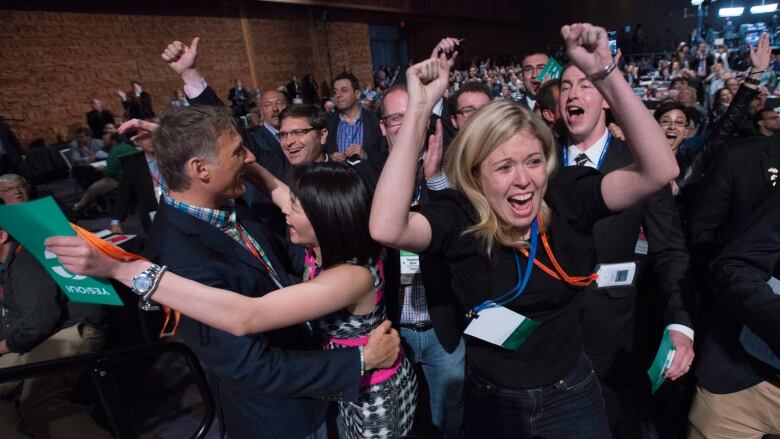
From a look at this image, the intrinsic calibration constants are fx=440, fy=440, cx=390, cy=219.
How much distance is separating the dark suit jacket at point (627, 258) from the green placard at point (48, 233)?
1.64 metres

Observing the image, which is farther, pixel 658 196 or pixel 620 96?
pixel 658 196

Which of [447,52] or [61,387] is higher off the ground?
[447,52]

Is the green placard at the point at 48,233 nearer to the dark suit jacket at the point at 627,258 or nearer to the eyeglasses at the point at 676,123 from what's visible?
the dark suit jacket at the point at 627,258

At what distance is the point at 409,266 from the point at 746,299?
1062mm

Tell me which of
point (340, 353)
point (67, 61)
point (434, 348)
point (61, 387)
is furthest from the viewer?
point (67, 61)

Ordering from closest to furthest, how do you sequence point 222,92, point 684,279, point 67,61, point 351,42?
point 684,279
point 67,61
point 222,92
point 351,42

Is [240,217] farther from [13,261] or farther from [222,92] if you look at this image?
[222,92]

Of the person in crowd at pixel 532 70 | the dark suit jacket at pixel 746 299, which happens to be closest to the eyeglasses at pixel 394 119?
the dark suit jacket at pixel 746 299

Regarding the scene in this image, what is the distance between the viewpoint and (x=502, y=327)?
1283 millimetres

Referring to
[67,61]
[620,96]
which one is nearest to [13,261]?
[620,96]

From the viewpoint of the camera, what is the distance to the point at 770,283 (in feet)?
4.13

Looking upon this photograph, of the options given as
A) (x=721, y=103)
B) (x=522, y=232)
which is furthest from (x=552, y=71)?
(x=721, y=103)

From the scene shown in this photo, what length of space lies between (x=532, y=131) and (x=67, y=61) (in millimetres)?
13359

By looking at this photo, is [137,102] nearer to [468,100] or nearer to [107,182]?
[107,182]
